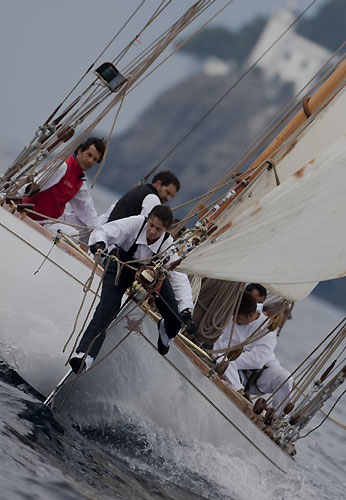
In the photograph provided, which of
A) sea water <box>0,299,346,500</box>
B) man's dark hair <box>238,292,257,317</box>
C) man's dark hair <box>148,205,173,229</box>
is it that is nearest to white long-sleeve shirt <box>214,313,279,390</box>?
man's dark hair <box>238,292,257,317</box>

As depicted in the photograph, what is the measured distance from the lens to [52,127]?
7891mm

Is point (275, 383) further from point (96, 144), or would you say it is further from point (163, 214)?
point (163, 214)

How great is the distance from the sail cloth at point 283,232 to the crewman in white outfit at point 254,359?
→ 1.46 metres

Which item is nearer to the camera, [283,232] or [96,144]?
[283,232]

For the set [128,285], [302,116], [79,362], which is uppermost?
[302,116]

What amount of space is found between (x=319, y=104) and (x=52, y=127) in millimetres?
1747

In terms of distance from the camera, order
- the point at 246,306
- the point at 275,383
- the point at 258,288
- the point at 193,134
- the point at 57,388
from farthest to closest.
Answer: the point at 193,134, the point at 258,288, the point at 275,383, the point at 246,306, the point at 57,388

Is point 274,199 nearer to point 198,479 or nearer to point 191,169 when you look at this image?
point 198,479

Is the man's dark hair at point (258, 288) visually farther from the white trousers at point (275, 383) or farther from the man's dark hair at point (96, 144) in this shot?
the man's dark hair at point (96, 144)

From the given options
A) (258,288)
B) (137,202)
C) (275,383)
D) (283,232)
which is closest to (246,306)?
(275,383)

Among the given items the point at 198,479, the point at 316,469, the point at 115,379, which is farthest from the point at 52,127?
the point at 316,469

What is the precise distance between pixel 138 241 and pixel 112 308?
378 mm

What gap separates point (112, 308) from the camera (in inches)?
251

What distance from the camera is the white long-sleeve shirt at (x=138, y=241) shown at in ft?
20.5
